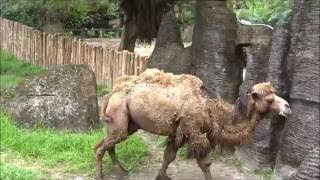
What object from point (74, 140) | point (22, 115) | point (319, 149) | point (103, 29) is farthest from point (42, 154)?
point (103, 29)

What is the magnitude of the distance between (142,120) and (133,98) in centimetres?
29

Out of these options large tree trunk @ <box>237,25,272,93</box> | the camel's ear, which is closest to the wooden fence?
large tree trunk @ <box>237,25,272,93</box>

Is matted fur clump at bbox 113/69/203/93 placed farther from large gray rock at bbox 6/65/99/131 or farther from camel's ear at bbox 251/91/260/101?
large gray rock at bbox 6/65/99/131

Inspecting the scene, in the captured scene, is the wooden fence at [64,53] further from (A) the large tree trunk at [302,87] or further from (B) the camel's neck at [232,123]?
(B) the camel's neck at [232,123]

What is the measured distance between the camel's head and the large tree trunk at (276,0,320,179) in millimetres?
517

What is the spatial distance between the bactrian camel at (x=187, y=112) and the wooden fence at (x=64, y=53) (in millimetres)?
5054

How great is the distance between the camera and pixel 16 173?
23.7 feet

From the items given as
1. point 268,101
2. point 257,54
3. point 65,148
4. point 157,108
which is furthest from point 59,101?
point 268,101

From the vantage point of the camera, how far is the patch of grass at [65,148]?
26.4ft

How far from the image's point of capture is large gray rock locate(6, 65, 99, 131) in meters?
9.74

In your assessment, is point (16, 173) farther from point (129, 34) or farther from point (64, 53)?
point (64, 53)

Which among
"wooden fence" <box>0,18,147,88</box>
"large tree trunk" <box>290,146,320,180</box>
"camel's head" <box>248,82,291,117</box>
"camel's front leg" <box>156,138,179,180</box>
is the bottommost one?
"camel's front leg" <box>156,138,179,180</box>

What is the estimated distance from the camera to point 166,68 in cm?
982

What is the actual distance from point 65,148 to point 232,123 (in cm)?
300
